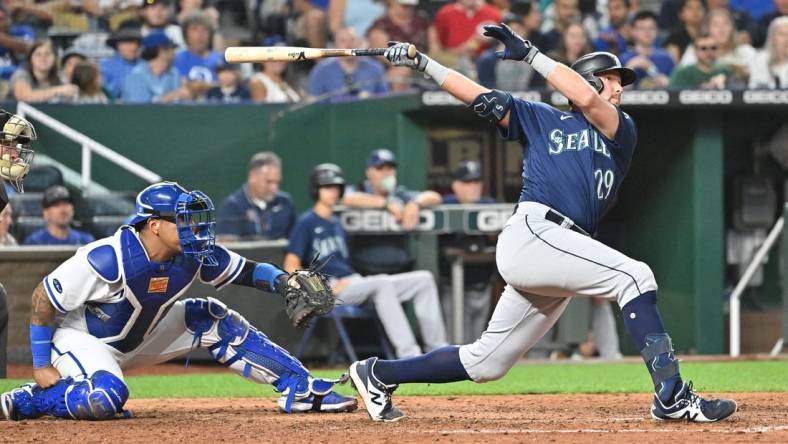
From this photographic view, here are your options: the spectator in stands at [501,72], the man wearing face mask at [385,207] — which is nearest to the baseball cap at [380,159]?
the man wearing face mask at [385,207]

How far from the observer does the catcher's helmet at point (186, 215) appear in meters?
5.63

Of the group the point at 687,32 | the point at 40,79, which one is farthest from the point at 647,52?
the point at 40,79

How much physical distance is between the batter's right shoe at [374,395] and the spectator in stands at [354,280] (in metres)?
4.00

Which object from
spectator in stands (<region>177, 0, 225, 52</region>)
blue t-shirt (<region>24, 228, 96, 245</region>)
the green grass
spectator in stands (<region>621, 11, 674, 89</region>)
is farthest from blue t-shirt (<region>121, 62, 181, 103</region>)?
spectator in stands (<region>621, 11, 674, 89</region>)

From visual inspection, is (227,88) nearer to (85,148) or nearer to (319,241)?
(85,148)

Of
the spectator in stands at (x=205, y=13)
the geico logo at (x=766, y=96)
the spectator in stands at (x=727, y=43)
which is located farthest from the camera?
the spectator in stands at (x=205, y=13)

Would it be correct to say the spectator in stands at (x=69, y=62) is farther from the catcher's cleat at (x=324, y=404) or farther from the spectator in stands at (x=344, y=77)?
the catcher's cleat at (x=324, y=404)

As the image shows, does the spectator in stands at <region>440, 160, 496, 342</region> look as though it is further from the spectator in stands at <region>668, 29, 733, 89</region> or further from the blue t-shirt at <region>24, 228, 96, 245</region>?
the blue t-shirt at <region>24, 228, 96, 245</region>

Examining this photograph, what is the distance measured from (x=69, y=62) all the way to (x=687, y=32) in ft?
19.5

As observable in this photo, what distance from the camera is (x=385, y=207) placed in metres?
10.2

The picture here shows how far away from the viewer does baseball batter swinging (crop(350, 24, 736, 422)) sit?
5.14 meters

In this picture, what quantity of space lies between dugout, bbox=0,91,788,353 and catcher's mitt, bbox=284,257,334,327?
4958 millimetres

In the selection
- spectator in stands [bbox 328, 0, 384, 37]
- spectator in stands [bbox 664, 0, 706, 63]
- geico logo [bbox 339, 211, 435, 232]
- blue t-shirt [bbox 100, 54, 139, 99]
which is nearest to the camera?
geico logo [bbox 339, 211, 435, 232]

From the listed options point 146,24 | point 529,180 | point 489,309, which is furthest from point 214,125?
point 529,180
